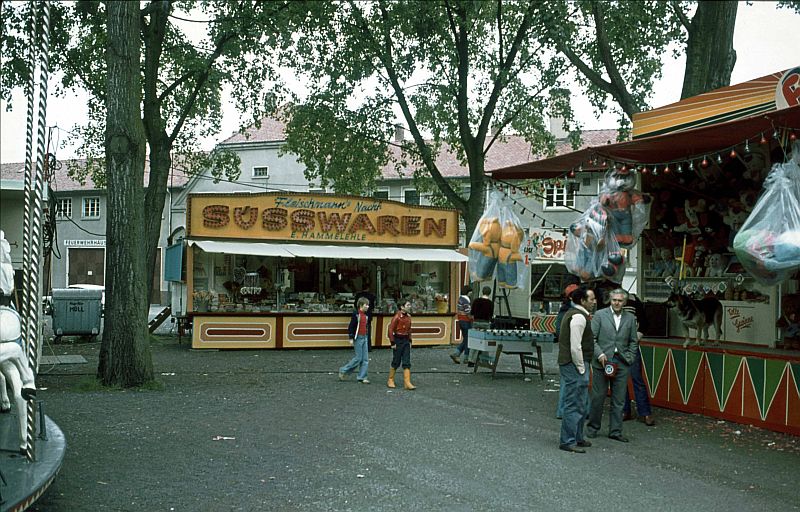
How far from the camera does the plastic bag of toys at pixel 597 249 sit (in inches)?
474

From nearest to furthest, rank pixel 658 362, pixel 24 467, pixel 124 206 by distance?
pixel 24 467, pixel 658 362, pixel 124 206

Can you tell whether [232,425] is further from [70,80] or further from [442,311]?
[70,80]

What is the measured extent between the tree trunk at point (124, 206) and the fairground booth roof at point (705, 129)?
19.2 feet

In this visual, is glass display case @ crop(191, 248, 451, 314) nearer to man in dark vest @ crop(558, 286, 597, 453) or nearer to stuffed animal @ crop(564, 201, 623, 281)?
stuffed animal @ crop(564, 201, 623, 281)

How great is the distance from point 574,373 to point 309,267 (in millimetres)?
14188

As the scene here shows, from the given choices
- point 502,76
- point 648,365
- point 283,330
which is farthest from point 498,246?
point 502,76

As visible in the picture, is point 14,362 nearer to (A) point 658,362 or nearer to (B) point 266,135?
(A) point 658,362

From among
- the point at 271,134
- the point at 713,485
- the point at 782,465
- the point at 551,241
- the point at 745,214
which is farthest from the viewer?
the point at 271,134

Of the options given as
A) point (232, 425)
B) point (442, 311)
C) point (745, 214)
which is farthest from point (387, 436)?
point (442, 311)

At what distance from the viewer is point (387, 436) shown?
9938mm

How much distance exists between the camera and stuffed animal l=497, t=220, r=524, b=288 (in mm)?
14492

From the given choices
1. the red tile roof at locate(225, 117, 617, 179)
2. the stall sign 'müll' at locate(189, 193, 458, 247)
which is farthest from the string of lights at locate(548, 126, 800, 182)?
the red tile roof at locate(225, 117, 617, 179)

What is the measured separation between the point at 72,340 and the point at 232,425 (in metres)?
14.4

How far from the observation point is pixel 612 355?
10391 mm
